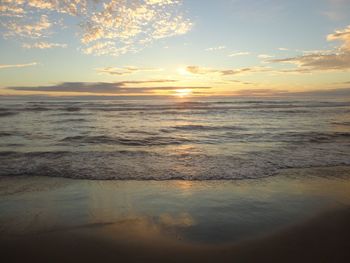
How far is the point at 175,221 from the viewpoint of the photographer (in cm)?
509

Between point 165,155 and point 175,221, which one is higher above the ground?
point 175,221

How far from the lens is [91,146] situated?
12.5 meters

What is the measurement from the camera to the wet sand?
4.13m

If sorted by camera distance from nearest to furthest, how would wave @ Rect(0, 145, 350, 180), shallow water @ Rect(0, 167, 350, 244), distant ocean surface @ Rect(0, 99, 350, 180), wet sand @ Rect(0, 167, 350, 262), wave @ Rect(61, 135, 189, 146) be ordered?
wet sand @ Rect(0, 167, 350, 262)
shallow water @ Rect(0, 167, 350, 244)
wave @ Rect(0, 145, 350, 180)
distant ocean surface @ Rect(0, 99, 350, 180)
wave @ Rect(61, 135, 189, 146)

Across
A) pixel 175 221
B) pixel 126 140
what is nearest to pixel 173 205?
pixel 175 221

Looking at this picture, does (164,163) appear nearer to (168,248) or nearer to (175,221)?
(175,221)

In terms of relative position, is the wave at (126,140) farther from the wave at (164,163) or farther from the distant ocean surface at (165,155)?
the wave at (164,163)

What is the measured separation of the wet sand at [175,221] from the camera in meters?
4.13

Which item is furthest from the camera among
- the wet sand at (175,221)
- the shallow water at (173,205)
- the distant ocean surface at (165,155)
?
the distant ocean surface at (165,155)

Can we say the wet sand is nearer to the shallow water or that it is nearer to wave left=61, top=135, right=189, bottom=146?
the shallow water

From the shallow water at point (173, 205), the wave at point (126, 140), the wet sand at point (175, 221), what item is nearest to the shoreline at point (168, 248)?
the wet sand at point (175, 221)

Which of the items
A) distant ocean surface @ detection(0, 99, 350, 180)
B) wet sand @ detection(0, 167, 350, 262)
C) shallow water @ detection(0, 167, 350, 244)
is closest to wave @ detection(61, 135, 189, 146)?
distant ocean surface @ detection(0, 99, 350, 180)

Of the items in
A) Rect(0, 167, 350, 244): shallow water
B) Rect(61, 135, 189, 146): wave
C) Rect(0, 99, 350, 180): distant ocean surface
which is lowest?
Rect(61, 135, 189, 146): wave

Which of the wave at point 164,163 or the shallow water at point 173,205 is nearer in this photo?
the shallow water at point 173,205
